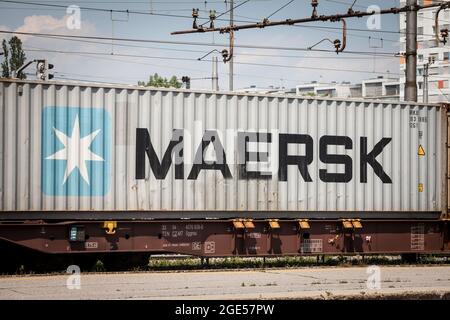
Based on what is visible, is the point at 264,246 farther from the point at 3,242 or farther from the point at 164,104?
the point at 3,242

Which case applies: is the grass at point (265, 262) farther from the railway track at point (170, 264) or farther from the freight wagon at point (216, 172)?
the freight wagon at point (216, 172)

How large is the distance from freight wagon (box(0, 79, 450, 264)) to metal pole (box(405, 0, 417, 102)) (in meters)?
3.89

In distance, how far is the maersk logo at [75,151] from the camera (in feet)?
48.3

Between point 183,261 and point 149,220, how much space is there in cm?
327

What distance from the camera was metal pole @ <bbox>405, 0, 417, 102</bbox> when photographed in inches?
865

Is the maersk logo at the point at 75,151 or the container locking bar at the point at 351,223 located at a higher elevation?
the maersk logo at the point at 75,151

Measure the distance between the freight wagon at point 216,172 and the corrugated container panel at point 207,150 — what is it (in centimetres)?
2

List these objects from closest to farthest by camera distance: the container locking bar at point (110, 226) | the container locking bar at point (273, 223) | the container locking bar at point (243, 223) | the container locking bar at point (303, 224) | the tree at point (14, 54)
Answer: the container locking bar at point (110, 226)
the container locking bar at point (243, 223)
the container locking bar at point (273, 223)
the container locking bar at point (303, 224)
the tree at point (14, 54)

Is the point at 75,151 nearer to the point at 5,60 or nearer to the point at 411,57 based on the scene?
the point at 411,57

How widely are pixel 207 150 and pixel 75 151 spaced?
2947 millimetres

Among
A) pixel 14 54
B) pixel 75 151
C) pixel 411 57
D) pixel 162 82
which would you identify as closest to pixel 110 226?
pixel 75 151

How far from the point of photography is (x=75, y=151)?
14.9m

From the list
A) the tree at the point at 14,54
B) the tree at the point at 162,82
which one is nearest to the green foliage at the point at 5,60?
the tree at the point at 14,54

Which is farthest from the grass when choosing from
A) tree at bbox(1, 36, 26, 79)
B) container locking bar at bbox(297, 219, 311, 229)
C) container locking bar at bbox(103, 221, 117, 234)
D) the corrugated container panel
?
tree at bbox(1, 36, 26, 79)
